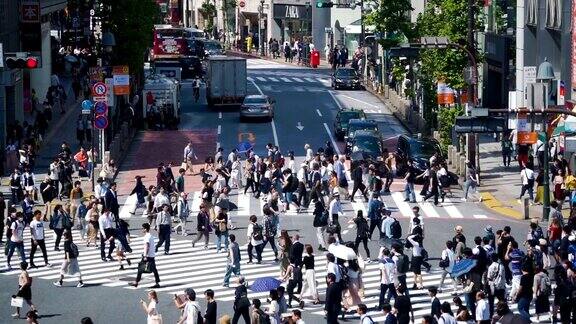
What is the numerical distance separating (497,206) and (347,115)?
19.1 metres

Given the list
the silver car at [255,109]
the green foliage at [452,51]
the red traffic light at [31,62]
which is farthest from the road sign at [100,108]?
the silver car at [255,109]

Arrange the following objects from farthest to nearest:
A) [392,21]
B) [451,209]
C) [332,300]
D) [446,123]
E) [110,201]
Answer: [392,21]
[446,123]
[451,209]
[110,201]
[332,300]

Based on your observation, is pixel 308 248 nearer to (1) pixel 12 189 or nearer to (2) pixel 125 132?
(1) pixel 12 189

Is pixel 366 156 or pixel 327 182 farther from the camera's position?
pixel 366 156

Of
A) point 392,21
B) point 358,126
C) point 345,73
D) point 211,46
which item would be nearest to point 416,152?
point 358,126

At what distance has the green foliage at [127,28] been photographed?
252ft

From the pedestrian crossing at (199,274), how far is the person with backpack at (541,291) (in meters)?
1.63

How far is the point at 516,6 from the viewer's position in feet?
233

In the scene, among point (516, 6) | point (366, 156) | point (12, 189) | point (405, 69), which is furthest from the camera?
point (405, 69)

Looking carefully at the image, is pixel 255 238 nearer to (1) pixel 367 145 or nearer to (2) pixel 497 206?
(2) pixel 497 206

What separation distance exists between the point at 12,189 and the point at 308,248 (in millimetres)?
18119

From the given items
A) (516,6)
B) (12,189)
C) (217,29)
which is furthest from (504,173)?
(217,29)

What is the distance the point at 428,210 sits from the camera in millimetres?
50281

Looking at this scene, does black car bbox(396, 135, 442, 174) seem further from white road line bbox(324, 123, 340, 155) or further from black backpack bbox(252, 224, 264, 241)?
black backpack bbox(252, 224, 264, 241)
